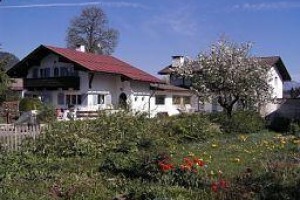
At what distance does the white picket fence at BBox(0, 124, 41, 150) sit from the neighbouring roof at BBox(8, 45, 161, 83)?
32242 millimetres

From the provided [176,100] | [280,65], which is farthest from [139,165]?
[280,65]

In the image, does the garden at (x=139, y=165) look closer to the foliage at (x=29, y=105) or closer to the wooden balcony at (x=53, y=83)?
the foliage at (x=29, y=105)

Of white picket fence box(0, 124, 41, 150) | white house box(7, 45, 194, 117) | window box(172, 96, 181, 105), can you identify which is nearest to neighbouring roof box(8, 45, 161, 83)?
white house box(7, 45, 194, 117)

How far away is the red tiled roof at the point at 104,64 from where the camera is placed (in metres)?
50.5

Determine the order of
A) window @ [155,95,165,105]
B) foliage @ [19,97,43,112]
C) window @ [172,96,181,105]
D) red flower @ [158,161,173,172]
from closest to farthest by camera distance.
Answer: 1. red flower @ [158,161,173,172]
2. foliage @ [19,97,43,112]
3. window @ [155,95,165,105]
4. window @ [172,96,181,105]

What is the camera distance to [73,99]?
171ft

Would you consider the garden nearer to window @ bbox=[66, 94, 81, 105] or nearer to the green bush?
the green bush

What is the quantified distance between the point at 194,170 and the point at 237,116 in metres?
18.7

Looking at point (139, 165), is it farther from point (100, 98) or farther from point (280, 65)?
point (280, 65)

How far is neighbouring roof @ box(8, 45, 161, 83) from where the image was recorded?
50562mm

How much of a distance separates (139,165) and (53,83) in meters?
42.4

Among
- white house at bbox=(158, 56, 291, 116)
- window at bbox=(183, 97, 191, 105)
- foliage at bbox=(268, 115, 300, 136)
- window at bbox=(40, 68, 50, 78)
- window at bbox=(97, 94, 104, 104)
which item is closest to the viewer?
foliage at bbox=(268, 115, 300, 136)

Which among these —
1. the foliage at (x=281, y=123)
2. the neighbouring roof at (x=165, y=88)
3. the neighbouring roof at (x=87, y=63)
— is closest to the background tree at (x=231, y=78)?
the foliage at (x=281, y=123)

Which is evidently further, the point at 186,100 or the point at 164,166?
the point at 186,100
